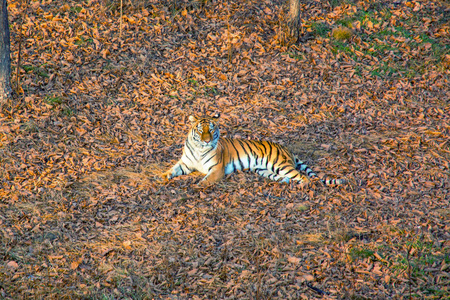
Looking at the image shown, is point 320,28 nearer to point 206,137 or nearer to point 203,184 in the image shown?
point 206,137

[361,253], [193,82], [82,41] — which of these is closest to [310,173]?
[361,253]

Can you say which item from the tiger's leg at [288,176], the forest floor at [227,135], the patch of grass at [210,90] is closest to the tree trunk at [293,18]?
the forest floor at [227,135]

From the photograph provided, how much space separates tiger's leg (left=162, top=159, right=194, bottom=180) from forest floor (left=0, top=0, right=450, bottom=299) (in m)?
0.17

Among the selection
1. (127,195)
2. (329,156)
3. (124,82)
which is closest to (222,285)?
(127,195)

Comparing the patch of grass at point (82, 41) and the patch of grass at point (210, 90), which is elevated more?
the patch of grass at point (82, 41)

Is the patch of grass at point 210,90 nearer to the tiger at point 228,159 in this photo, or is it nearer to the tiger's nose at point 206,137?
the tiger at point 228,159

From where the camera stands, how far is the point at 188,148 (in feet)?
23.0

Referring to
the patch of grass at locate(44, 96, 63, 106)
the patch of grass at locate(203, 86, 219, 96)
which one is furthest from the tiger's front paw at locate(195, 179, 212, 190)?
the patch of grass at locate(44, 96, 63, 106)

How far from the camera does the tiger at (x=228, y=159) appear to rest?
6.86m

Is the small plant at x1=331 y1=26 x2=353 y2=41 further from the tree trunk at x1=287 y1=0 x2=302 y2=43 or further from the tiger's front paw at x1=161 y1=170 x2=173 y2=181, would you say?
the tiger's front paw at x1=161 y1=170 x2=173 y2=181

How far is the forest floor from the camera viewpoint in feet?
16.8

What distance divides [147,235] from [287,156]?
2.75 metres

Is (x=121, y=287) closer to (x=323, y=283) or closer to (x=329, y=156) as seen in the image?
(x=323, y=283)

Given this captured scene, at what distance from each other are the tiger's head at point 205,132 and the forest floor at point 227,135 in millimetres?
630
